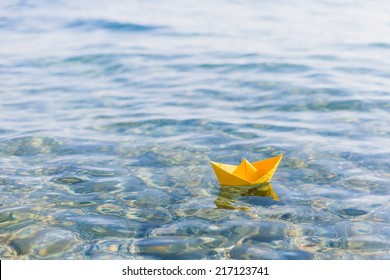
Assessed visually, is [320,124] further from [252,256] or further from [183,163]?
[252,256]

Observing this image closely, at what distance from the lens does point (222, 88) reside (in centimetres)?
812

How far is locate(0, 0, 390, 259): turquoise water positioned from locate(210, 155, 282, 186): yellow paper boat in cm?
12

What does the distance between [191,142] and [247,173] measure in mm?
1466

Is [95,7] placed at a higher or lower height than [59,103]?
higher

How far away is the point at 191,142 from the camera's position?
5930 millimetres

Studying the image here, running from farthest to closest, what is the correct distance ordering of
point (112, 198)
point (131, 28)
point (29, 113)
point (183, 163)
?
1. point (131, 28)
2. point (29, 113)
3. point (183, 163)
4. point (112, 198)

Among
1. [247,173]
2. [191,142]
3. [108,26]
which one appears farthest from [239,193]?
[108,26]

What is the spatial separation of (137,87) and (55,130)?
2.21 meters

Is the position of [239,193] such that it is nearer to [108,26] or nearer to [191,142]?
[191,142]

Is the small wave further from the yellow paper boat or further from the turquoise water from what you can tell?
the yellow paper boat

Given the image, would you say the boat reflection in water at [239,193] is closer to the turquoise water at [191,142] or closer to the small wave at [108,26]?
the turquoise water at [191,142]

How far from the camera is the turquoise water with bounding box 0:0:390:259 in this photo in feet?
12.9
